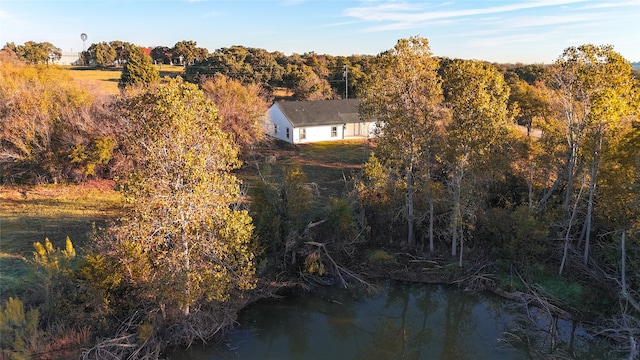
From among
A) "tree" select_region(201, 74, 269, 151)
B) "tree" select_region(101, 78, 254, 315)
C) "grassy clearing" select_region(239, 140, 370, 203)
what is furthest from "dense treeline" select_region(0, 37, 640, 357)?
"tree" select_region(201, 74, 269, 151)

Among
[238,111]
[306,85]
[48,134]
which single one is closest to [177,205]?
[48,134]

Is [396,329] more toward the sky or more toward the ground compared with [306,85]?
more toward the ground

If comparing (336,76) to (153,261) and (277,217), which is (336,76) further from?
(153,261)

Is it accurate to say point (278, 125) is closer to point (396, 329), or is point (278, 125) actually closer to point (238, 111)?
point (238, 111)

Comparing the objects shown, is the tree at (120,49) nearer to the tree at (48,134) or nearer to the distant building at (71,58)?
the distant building at (71,58)

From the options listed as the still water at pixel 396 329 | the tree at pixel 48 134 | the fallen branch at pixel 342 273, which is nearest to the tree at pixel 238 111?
the tree at pixel 48 134

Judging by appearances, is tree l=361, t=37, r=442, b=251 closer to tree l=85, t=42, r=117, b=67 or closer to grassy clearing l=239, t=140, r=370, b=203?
grassy clearing l=239, t=140, r=370, b=203
